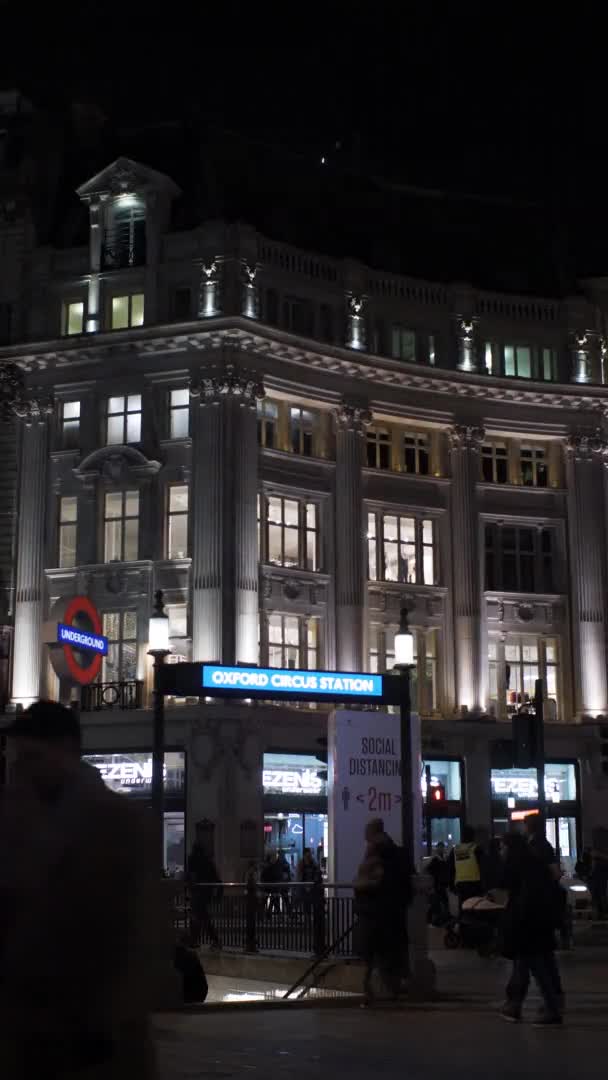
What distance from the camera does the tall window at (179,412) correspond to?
4891 cm

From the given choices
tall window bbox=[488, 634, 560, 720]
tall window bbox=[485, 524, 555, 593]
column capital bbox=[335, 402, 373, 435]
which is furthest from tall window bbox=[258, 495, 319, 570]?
tall window bbox=[488, 634, 560, 720]

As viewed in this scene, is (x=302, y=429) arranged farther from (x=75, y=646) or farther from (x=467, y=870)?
(x=467, y=870)

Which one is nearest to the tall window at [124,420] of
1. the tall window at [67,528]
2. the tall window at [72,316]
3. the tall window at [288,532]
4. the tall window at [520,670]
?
the tall window at [67,528]

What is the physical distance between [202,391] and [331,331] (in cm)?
569

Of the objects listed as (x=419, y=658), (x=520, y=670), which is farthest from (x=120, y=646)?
(x=520, y=670)

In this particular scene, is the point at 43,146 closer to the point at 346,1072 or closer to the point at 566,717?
the point at 566,717

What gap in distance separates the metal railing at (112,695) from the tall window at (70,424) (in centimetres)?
784

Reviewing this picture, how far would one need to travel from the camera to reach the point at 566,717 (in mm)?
52406

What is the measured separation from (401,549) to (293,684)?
2451cm

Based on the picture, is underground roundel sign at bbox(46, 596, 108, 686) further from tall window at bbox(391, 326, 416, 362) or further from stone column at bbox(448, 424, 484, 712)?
tall window at bbox(391, 326, 416, 362)

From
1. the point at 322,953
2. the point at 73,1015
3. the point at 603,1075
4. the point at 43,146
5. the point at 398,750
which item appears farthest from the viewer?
the point at 43,146

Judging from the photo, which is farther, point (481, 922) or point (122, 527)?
point (122, 527)

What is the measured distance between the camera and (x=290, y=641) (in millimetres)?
49125

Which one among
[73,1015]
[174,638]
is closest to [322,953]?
[73,1015]
